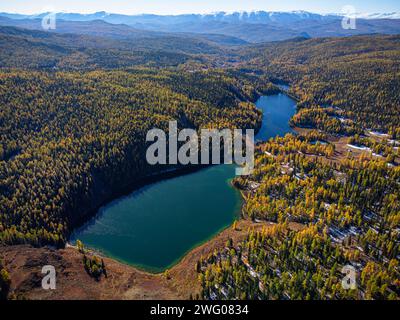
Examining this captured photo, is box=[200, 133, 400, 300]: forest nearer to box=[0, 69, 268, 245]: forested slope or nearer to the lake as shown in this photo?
the lake

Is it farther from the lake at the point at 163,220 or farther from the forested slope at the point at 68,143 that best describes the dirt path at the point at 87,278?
the forested slope at the point at 68,143

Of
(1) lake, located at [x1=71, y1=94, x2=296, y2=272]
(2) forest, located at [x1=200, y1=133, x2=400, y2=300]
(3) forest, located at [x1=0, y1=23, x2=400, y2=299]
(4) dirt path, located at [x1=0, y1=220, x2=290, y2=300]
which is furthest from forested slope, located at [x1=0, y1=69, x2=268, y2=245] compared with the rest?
(2) forest, located at [x1=200, y1=133, x2=400, y2=300]

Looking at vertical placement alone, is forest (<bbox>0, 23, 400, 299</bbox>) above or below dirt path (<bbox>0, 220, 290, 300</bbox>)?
above

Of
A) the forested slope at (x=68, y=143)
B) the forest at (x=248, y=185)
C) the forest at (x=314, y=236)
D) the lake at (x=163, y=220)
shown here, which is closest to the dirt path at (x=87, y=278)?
the forest at (x=248, y=185)

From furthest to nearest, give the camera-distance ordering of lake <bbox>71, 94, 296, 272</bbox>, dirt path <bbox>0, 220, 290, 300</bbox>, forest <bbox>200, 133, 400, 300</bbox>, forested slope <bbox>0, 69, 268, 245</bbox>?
forested slope <bbox>0, 69, 268, 245</bbox>, lake <bbox>71, 94, 296, 272</bbox>, dirt path <bbox>0, 220, 290, 300</bbox>, forest <bbox>200, 133, 400, 300</bbox>

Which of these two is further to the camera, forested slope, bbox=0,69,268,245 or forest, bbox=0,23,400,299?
forested slope, bbox=0,69,268,245

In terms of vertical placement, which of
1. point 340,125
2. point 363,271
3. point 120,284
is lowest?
point 120,284

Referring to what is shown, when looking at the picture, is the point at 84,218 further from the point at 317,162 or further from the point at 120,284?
the point at 317,162
